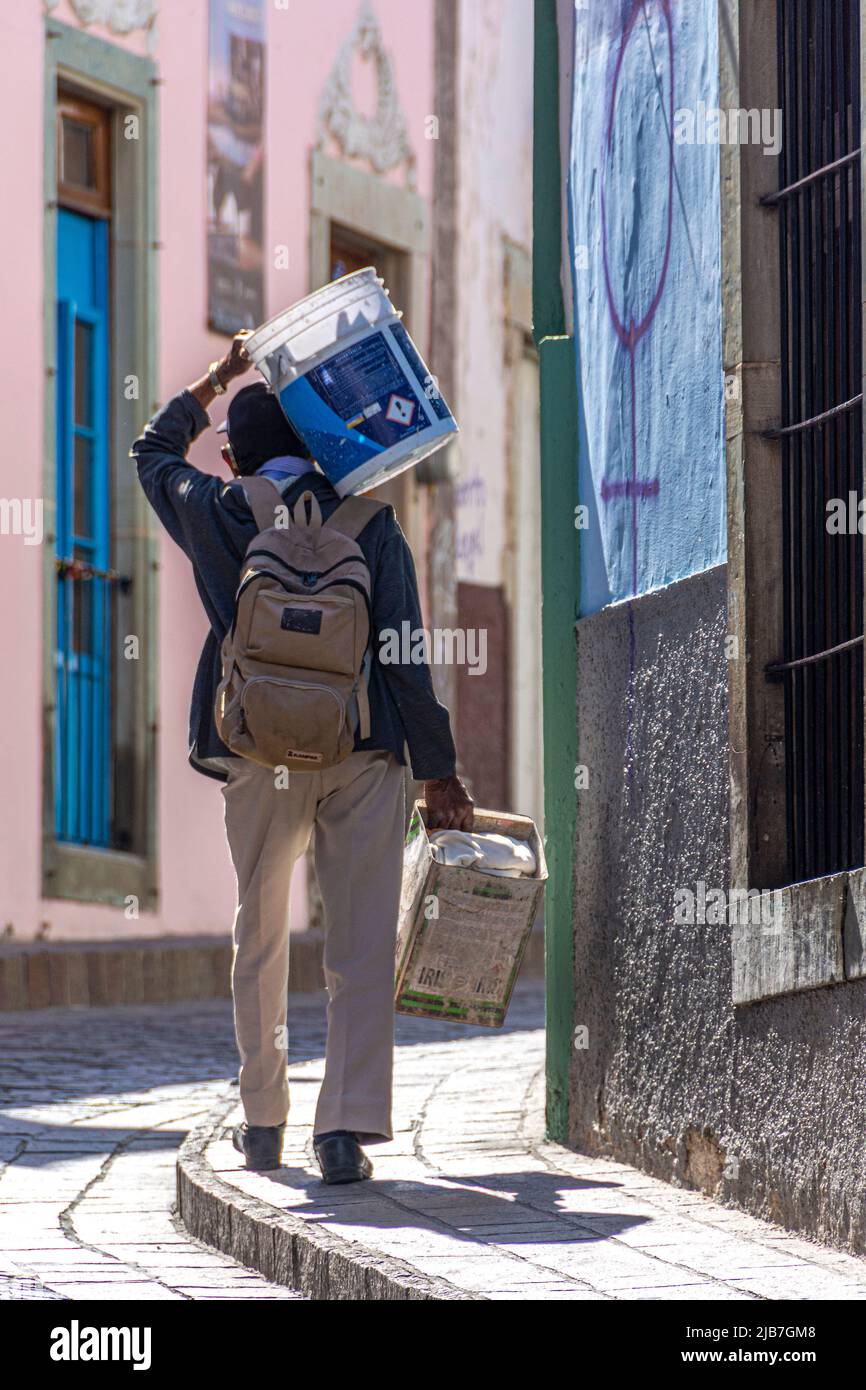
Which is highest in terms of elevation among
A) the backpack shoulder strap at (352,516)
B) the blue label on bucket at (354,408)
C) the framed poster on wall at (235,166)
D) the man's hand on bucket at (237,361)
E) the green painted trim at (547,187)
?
the framed poster on wall at (235,166)

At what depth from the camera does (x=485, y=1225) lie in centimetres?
516

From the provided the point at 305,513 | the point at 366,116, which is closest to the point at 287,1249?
the point at 305,513

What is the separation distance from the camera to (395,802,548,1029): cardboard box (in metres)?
6.16

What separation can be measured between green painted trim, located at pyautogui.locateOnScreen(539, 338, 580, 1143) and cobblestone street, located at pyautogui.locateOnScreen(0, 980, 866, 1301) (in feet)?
0.86

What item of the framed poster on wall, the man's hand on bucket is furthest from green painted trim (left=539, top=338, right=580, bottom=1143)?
the framed poster on wall

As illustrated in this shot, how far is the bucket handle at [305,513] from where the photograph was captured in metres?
5.91

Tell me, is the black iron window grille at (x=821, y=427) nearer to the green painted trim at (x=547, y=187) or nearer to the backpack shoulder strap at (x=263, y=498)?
the backpack shoulder strap at (x=263, y=498)

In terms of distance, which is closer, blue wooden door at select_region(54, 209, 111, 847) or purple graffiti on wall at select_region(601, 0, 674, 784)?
purple graffiti on wall at select_region(601, 0, 674, 784)

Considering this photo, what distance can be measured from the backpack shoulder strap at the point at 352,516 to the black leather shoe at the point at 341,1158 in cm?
126

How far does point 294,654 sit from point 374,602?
1.04 feet

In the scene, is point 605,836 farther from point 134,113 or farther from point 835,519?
point 134,113

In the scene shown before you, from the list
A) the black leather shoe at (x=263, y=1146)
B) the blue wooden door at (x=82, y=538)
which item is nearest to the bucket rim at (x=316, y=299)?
the black leather shoe at (x=263, y=1146)

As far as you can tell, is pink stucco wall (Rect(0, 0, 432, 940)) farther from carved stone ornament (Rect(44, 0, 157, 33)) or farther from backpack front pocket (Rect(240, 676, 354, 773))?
backpack front pocket (Rect(240, 676, 354, 773))

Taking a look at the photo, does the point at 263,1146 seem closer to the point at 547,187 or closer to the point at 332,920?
the point at 332,920
